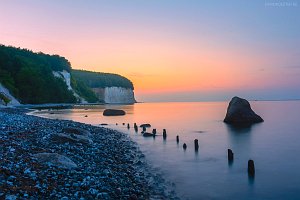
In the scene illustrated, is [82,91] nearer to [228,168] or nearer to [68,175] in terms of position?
[228,168]

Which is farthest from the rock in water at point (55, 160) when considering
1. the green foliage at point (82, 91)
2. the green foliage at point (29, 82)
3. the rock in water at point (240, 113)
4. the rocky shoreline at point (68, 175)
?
the green foliage at point (82, 91)

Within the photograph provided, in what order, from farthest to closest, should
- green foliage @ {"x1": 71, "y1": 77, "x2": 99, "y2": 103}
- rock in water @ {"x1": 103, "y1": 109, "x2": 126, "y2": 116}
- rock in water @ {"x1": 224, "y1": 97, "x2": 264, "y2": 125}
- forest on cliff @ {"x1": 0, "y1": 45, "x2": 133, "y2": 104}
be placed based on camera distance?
green foliage @ {"x1": 71, "y1": 77, "x2": 99, "y2": 103}, forest on cliff @ {"x1": 0, "y1": 45, "x2": 133, "y2": 104}, rock in water @ {"x1": 103, "y1": 109, "x2": 126, "y2": 116}, rock in water @ {"x1": 224, "y1": 97, "x2": 264, "y2": 125}

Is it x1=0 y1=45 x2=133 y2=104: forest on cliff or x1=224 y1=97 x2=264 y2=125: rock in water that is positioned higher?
x1=0 y1=45 x2=133 y2=104: forest on cliff

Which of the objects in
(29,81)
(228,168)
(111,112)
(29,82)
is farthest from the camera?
(29,82)

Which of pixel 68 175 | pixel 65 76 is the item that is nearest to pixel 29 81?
pixel 65 76

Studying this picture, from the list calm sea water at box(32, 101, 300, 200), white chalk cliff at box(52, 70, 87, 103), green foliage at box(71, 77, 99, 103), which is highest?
white chalk cliff at box(52, 70, 87, 103)

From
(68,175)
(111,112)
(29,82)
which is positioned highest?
(29,82)

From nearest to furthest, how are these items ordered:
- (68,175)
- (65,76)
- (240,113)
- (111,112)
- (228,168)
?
(68,175)
(228,168)
(240,113)
(111,112)
(65,76)

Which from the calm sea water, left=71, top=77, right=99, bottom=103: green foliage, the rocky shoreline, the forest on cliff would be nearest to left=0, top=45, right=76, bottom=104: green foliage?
the forest on cliff

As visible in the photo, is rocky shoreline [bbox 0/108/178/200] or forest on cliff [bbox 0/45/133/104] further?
forest on cliff [bbox 0/45/133/104]

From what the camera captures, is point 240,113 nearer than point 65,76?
Yes

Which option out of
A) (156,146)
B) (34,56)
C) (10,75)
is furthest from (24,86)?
(156,146)

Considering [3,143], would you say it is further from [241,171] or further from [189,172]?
[241,171]

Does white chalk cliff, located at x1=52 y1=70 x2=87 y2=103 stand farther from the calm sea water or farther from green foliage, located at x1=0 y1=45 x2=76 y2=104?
the calm sea water
